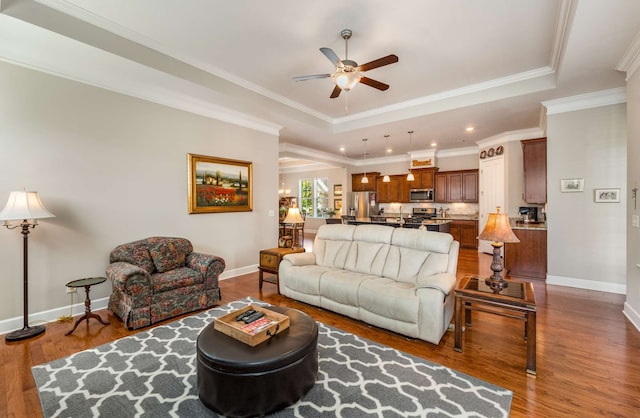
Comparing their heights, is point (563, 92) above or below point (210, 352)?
above

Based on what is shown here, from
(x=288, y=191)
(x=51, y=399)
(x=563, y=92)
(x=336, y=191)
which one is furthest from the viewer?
(x=288, y=191)

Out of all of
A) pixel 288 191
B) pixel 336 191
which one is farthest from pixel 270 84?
pixel 288 191

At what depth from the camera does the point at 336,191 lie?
36.4 ft

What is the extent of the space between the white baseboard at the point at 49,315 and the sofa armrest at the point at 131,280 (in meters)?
0.78

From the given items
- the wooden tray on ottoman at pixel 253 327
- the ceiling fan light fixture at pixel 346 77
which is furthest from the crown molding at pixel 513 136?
the wooden tray on ottoman at pixel 253 327

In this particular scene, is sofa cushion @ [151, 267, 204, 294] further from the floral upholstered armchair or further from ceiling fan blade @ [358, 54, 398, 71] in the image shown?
ceiling fan blade @ [358, 54, 398, 71]

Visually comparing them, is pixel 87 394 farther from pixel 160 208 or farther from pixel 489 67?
pixel 489 67

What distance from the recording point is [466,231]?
8.02m

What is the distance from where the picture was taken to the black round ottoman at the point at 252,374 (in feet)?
5.49

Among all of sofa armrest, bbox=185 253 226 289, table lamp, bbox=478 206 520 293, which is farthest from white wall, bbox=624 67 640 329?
sofa armrest, bbox=185 253 226 289

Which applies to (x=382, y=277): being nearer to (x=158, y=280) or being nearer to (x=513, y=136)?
(x=158, y=280)

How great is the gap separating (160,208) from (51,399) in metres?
2.58

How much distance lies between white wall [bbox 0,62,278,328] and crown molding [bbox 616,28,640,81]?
5.33 meters

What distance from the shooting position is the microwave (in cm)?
891
